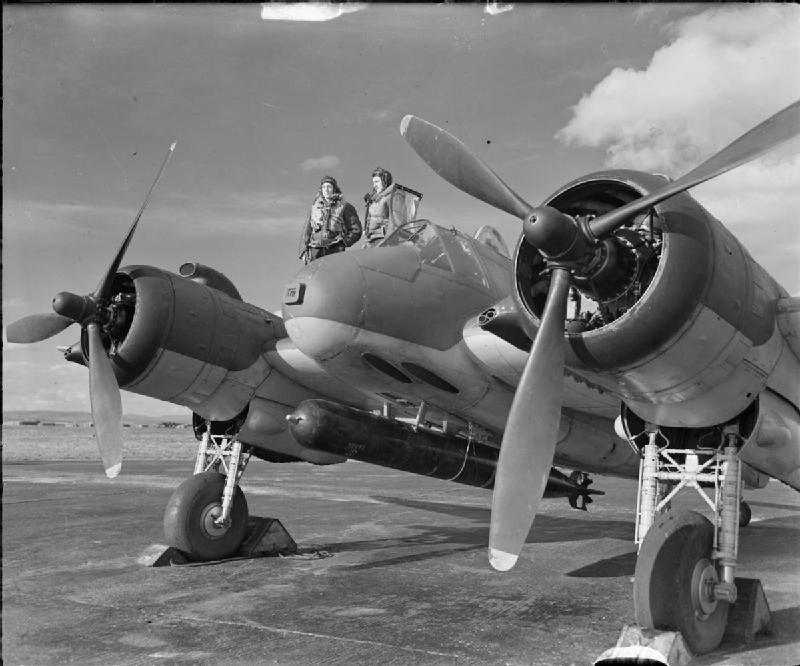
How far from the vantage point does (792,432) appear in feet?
23.2

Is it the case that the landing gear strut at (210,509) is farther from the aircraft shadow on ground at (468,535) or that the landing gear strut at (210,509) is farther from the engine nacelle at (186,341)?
the aircraft shadow on ground at (468,535)

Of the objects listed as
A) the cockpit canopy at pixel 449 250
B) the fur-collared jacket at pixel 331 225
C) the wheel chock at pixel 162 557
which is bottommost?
the wheel chock at pixel 162 557

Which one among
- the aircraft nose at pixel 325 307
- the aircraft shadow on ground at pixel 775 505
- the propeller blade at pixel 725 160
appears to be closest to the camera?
the propeller blade at pixel 725 160

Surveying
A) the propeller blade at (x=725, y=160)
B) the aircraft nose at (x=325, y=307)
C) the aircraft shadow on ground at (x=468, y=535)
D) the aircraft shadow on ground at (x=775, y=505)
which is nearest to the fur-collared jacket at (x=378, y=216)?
the aircraft nose at (x=325, y=307)

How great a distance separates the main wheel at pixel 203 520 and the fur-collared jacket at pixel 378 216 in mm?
4271

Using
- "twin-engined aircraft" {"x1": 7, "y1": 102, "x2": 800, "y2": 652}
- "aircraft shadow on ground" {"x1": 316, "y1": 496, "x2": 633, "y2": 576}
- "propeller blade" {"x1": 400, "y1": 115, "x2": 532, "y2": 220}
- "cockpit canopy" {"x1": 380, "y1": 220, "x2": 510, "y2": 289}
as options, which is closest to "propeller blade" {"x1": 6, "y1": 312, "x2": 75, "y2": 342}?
"twin-engined aircraft" {"x1": 7, "y1": 102, "x2": 800, "y2": 652}

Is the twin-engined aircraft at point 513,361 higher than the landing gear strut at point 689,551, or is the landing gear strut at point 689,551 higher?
the twin-engined aircraft at point 513,361

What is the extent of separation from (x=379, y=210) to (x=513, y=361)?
136 inches

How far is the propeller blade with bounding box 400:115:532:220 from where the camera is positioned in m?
6.62

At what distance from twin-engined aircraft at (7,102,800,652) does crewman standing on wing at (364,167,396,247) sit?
47cm

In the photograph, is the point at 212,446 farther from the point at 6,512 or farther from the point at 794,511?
the point at 794,511

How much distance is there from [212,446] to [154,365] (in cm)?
210

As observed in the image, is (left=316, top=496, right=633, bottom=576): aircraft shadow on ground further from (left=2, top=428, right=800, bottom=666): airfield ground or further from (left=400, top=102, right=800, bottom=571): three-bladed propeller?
(left=400, top=102, right=800, bottom=571): three-bladed propeller

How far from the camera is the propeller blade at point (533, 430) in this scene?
574 cm
